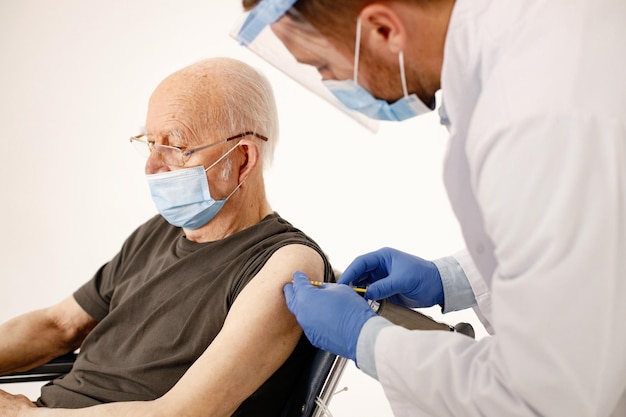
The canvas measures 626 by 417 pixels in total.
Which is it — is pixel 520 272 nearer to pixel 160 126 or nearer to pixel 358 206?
pixel 160 126

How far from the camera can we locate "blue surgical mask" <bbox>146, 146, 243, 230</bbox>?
173 cm

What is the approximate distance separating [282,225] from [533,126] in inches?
36.4

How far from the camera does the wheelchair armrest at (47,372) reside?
1854 millimetres

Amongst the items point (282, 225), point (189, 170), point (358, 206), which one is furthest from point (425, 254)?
point (189, 170)

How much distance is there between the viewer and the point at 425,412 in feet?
4.03

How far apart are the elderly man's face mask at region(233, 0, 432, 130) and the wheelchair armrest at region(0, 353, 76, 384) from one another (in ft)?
3.96

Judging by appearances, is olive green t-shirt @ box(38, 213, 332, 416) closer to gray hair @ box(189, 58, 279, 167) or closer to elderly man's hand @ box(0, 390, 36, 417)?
elderly man's hand @ box(0, 390, 36, 417)

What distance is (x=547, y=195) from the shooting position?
978 millimetres

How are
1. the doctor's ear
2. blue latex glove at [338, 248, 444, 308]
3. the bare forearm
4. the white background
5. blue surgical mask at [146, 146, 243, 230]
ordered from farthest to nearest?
1. the white background
2. the bare forearm
3. blue surgical mask at [146, 146, 243, 230]
4. blue latex glove at [338, 248, 444, 308]
5. the doctor's ear

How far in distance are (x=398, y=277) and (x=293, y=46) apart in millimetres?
652

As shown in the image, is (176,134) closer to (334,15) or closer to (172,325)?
(172,325)

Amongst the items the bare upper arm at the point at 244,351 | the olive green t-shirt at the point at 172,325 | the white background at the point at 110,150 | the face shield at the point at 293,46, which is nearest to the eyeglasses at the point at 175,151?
the olive green t-shirt at the point at 172,325

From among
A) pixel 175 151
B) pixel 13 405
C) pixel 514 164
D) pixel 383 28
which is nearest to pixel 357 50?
pixel 383 28

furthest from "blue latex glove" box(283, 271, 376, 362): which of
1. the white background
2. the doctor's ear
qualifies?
the white background
